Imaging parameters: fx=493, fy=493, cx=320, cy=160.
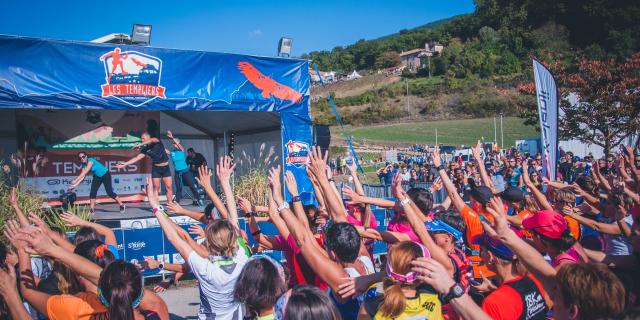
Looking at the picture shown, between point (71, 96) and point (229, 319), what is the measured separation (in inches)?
353

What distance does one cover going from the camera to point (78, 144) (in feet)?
46.8

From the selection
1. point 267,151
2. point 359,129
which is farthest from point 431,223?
point 359,129

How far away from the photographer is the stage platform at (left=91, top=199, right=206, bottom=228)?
35.0 ft

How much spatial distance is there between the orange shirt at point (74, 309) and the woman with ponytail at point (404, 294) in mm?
1496

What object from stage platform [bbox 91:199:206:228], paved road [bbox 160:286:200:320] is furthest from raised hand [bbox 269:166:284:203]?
stage platform [bbox 91:199:206:228]

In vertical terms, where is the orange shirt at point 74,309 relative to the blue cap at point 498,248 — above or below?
below

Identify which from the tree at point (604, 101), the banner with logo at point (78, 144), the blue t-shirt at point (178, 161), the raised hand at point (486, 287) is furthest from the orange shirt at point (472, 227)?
the tree at point (604, 101)

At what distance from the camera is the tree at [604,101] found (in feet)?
54.7

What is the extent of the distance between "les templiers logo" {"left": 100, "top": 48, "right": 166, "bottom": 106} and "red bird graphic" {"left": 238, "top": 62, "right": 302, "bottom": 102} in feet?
7.17

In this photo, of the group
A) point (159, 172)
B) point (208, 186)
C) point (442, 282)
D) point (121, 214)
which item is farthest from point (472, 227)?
point (121, 214)

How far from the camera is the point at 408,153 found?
3559cm

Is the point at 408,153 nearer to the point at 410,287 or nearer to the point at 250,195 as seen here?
the point at 250,195

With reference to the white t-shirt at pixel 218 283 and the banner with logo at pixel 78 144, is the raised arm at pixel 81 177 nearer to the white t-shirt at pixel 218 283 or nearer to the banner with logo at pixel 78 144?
the banner with logo at pixel 78 144

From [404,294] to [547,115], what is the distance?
16.7ft
